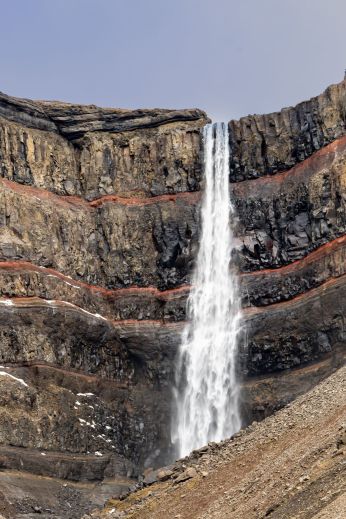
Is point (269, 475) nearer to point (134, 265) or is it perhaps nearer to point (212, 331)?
point (212, 331)

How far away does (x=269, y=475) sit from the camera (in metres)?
33.6

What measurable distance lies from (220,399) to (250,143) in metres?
17.7

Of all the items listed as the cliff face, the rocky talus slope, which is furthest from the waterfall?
the rocky talus slope

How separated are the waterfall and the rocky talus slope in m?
15.6

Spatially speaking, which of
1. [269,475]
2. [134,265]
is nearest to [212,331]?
[134,265]

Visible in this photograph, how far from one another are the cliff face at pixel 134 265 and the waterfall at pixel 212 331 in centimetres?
70

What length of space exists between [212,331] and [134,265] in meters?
7.48

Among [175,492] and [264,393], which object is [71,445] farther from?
[175,492]

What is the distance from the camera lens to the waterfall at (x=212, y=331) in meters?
57.5

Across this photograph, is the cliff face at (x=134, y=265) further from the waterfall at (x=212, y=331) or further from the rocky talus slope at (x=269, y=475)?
the rocky talus slope at (x=269, y=475)

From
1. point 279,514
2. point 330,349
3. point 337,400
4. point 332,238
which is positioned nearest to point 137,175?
point 332,238

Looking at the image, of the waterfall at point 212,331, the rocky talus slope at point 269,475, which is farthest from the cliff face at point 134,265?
the rocky talus slope at point 269,475

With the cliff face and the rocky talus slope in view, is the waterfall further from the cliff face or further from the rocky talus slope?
the rocky talus slope

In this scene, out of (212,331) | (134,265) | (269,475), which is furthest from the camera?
(134,265)
